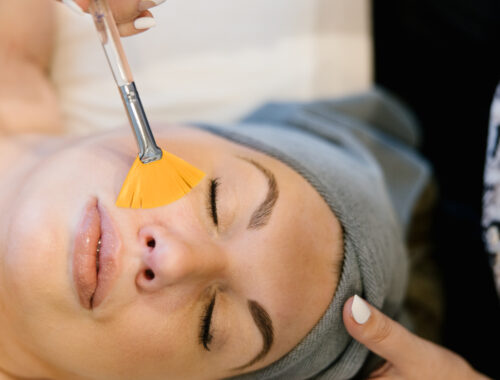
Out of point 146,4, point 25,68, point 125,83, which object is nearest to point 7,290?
point 125,83

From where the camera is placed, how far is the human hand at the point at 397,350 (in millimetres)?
864

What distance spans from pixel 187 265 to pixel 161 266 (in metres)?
0.04

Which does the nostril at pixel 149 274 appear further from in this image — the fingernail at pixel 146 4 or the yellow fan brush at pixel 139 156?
the fingernail at pixel 146 4

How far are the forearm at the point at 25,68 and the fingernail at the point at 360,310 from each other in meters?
0.84

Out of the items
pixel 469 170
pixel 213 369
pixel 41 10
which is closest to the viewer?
pixel 213 369

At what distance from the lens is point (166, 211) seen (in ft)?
2.50

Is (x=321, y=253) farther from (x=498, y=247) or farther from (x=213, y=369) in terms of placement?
(x=498, y=247)

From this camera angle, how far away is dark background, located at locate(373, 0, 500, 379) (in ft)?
4.21

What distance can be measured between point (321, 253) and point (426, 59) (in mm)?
846

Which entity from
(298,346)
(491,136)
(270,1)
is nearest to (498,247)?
(491,136)

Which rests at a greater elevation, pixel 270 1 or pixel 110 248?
pixel 270 1

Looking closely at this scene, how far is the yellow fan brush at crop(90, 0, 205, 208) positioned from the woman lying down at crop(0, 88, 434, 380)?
2.6 inches

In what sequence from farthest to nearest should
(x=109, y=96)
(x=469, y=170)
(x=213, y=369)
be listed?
(x=469, y=170), (x=109, y=96), (x=213, y=369)

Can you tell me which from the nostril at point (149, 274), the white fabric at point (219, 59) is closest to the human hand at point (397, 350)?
the nostril at point (149, 274)
